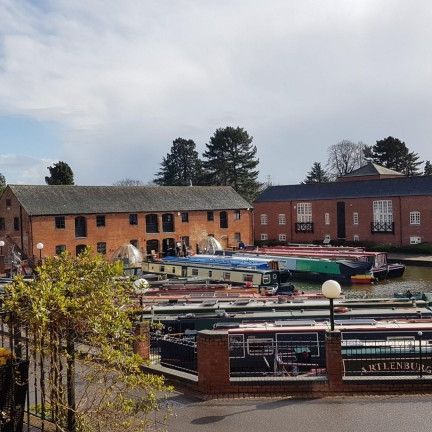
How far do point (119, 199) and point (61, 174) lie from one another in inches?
698

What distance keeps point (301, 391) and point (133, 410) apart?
4.54 m

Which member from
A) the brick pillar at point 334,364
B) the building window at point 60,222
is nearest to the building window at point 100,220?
the building window at point 60,222

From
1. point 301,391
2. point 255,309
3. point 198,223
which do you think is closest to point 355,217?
point 198,223

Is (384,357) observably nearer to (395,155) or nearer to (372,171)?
(372,171)

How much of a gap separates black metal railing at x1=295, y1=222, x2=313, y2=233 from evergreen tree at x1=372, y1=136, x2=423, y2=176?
105 ft

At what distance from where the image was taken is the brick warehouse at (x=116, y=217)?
3934 centimetres

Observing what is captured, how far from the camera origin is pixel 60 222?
131 ft

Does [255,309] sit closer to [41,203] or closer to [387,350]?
[387,350]

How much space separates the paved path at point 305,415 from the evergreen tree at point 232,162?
6841 centimetres

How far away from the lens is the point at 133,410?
6.83m

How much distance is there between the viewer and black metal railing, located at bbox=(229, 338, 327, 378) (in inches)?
554

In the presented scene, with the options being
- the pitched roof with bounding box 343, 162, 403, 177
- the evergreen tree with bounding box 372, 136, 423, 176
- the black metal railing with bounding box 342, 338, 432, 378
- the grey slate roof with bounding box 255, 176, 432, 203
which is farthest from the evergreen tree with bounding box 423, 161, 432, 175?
the black metal railing with bounding box 342, 338, 432, 378

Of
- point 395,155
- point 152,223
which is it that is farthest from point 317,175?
point 152,223

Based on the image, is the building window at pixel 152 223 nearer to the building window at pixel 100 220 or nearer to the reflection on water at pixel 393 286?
the building window at pixel 100 220
